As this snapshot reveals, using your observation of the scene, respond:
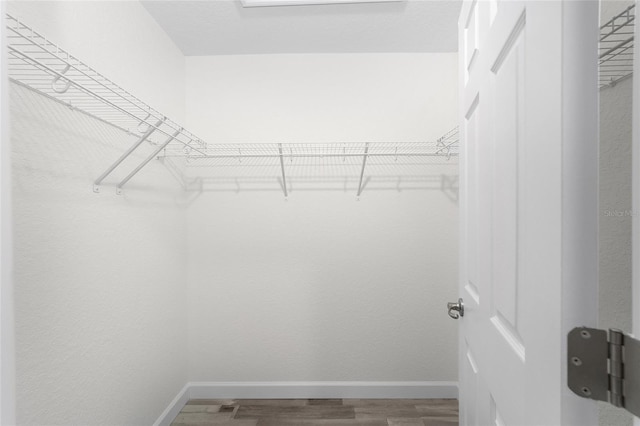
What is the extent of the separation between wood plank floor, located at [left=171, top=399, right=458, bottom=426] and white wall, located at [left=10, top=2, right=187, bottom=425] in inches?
11.5

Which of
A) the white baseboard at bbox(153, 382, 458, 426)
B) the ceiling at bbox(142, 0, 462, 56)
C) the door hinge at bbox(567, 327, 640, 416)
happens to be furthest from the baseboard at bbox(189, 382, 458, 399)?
the ceiling at bbox(142, 0, 462, 56)

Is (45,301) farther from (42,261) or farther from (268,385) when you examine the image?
(268,385)

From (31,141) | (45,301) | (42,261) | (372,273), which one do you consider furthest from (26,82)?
(372,273)

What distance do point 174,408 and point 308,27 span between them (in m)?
2.62

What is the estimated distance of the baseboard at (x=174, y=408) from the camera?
191cm

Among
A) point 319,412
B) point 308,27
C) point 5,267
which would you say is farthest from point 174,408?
point 308,27

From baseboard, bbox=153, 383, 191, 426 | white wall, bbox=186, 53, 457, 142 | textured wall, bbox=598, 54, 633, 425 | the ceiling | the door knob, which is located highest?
the ceiling

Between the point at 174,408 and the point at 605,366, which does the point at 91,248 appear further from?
the point at 605,366

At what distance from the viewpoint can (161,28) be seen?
1.95 metres

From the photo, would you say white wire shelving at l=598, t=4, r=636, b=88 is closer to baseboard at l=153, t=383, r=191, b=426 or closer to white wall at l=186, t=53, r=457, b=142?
white wall at l=186, t=53, r=457, b=142

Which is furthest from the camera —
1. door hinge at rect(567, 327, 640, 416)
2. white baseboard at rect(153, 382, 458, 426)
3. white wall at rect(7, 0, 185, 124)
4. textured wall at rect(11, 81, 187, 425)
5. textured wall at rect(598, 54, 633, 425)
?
white baseboard at rect(153, 382, 458, 426)

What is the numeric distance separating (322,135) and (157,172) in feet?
3.68

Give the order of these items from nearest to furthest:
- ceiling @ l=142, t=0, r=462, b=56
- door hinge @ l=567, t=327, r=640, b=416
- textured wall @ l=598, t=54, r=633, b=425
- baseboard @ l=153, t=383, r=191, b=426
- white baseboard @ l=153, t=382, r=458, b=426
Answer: door hinge @ l=567, t=327, r=640, b=416 < textured wall @ l=598, t=54, r=633, b=425 < ceiling @ l=142, t=0, r=462, b=56 < baseboard @ l=153, t=383, r=191, b=426 < white baseboard @ l=153, t=382, r=458, b=426

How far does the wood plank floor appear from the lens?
197 cm
